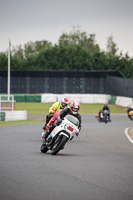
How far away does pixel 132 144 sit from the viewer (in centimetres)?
1664

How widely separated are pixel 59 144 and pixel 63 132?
0.31 metres

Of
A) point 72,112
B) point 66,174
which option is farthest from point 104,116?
point 66,174

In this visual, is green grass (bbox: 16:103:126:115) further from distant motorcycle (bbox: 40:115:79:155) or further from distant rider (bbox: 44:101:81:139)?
distant motorcycle (bbox: 40:115:79:155)

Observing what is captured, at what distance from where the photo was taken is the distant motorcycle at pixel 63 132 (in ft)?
40.9

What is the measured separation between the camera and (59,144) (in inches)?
493

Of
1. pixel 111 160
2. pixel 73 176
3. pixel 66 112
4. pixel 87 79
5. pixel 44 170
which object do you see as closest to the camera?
pixel 73 176

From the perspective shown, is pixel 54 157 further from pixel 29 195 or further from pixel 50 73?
pixel 50 73

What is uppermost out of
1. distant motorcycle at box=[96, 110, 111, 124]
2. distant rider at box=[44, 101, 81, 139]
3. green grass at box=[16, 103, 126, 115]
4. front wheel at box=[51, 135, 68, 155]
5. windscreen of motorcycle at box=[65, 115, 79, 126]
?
distant rider at box=[44, 101, 81, 139]

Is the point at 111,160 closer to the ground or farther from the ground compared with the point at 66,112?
closer to the ground

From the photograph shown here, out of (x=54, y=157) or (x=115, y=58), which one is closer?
(x=54, y=157)

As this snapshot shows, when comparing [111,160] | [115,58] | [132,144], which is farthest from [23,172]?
[115,58]

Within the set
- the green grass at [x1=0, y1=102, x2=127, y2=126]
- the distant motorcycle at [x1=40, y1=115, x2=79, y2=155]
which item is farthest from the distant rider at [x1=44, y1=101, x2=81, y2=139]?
the green grass at [x1=0, y1=102, x2=127, y2=126]

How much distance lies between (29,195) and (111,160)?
4.72 m

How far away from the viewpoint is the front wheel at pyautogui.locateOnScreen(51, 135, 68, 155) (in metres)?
12.4
